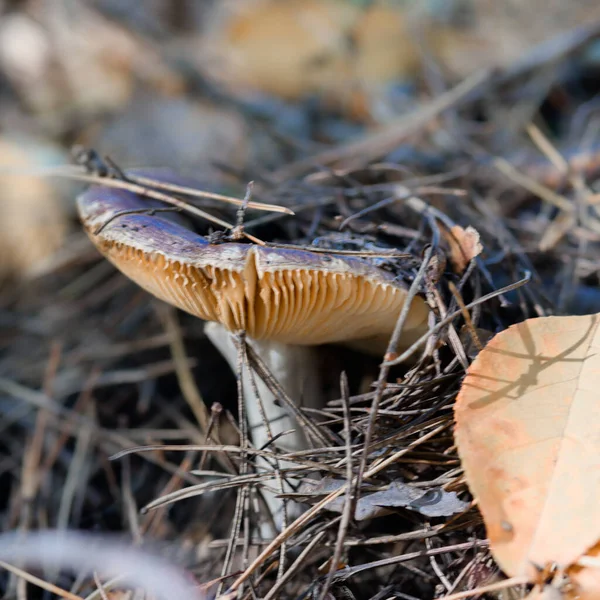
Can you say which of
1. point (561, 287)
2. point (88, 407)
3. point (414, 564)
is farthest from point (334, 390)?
point (88, 407)

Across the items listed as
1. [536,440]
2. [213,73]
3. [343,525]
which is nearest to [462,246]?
[536,440]

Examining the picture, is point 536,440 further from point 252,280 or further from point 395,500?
point 252,280

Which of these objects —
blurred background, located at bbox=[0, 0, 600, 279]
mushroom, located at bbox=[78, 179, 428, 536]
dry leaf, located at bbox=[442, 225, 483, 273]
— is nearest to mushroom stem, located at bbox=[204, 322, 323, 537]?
mushroom, located at bbox=[78, 179, 428, 536]

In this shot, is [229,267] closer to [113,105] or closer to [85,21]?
[113,105]

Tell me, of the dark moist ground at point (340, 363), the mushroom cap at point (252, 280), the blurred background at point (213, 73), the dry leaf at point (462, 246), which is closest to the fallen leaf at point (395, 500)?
the dark moist ground at point (340, 363)

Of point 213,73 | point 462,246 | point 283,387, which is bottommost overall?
point 283,387

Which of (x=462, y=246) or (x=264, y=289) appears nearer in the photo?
(x=264, y=289)

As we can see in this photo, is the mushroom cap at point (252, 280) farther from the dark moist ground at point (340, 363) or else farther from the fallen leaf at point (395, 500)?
the fallen leaf at point (395, 500)
